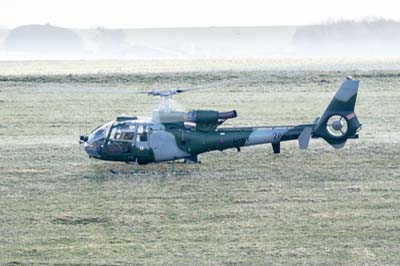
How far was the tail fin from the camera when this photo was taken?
24.3 meters

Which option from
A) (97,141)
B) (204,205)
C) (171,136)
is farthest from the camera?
(97,141)

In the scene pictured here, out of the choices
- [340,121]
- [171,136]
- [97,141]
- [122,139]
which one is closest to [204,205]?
[171,136]

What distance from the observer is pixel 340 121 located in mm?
24438

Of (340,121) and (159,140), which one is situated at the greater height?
(340,121)

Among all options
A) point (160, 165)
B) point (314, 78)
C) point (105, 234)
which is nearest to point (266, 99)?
point (314, 78)

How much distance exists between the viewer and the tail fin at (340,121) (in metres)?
24.3

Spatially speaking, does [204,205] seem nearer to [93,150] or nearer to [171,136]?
[171,136]

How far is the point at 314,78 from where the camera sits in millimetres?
56812

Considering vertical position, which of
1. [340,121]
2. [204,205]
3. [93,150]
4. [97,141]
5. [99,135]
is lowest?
[204,205]

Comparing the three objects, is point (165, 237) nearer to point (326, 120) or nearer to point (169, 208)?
point (169, 208)

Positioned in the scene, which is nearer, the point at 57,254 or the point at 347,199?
the point at 57,254

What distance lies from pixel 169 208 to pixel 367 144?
403 inches

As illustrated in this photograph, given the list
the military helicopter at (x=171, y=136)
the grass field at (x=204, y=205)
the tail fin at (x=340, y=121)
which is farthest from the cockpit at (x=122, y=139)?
the tail fin at (x=340, y=121)

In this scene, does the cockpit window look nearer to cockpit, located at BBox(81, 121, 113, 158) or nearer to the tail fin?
cockpit, located at BBox(81, 121, 113, 158)
